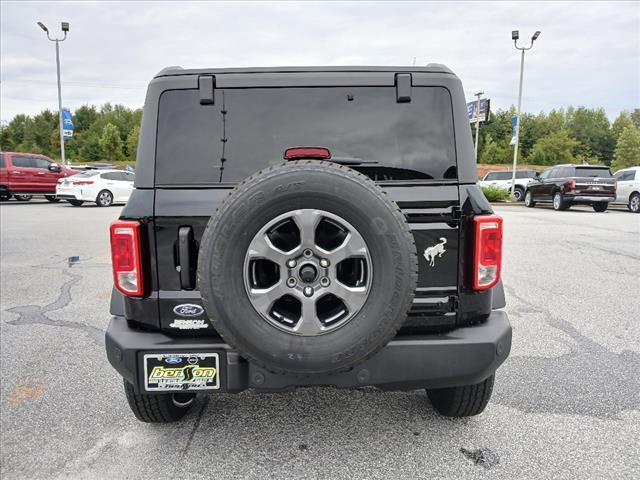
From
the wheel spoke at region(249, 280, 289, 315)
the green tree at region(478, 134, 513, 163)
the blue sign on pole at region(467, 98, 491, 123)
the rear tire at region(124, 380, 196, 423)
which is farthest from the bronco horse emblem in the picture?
the green tree at region(478, 134, 513, 163)

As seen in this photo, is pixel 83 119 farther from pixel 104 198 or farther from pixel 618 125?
pixel 618 125

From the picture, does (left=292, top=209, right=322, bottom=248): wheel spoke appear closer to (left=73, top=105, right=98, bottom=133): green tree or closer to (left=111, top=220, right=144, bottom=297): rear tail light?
(left=111, top=220, right=144, bottom=297): rear tail light

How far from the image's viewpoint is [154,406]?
9.08 ft

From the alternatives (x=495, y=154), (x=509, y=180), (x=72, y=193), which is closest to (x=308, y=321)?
(x=72, y=193)

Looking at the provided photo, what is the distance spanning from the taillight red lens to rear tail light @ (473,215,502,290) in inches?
31.5

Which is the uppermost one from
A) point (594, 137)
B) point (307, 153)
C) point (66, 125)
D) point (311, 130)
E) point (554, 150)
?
point (594, 137)

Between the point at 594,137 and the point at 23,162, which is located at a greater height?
the point at 594,137

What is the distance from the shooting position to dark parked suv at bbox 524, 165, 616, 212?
17578mm

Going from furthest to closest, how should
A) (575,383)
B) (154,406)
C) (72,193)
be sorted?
1. (72,193)
2. (575,383)
3. (154,406)

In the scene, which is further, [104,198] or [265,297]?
[104,198]

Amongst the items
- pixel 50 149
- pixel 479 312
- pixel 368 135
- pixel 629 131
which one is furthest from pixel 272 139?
pixel 50 149

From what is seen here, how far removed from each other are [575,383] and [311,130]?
2596 millimetres

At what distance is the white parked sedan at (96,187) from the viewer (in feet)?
61.3

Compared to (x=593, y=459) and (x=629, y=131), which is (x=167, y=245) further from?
(x=629, y=131)
